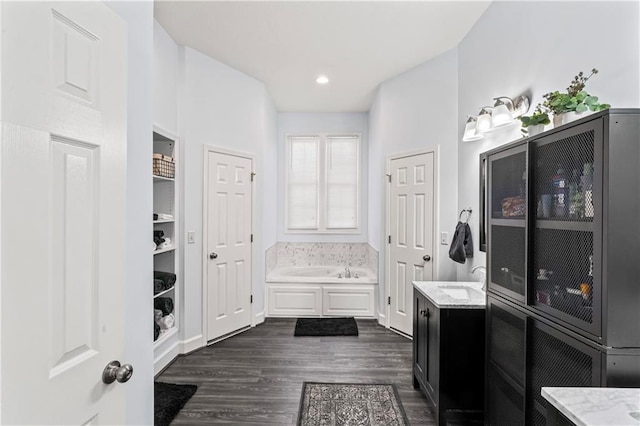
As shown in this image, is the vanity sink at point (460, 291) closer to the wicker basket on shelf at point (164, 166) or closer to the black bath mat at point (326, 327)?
the black bath mat at point (326, 327)

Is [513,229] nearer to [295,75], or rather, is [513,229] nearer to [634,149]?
[634,149]

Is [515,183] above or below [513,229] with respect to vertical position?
above

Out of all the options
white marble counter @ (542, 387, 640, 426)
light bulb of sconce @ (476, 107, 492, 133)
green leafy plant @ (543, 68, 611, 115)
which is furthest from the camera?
light bulb of sconce @ (476, 107, 492, 133)

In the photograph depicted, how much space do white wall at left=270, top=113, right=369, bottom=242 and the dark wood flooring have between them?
1670 millimetres

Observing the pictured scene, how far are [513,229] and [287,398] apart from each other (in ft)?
6.44

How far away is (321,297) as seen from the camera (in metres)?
4.43

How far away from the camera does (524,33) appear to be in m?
2.25

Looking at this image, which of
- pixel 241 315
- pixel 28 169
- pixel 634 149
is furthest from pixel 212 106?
pixel 634 149

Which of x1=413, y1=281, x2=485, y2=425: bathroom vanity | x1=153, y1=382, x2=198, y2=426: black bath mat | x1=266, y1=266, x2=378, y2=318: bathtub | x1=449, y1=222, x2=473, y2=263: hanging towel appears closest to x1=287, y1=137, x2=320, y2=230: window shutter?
x1=266, y1=266, x2=378, y2=318: bathtub

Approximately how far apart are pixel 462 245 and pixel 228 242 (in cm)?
237

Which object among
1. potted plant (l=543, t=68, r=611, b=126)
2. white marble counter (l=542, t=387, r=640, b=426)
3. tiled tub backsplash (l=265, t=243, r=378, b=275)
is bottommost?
tiled tub backsplash (l=265, t=243, r=378, b=275)

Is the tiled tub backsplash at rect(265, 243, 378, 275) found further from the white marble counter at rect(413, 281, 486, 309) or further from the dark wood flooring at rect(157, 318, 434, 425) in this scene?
the white marble counter at rect(413, 281, 486, 309)

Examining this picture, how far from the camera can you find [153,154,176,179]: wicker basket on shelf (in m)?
2.83

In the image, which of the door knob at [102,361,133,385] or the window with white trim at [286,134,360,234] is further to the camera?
the window with white trim at [286,134,360,234]
